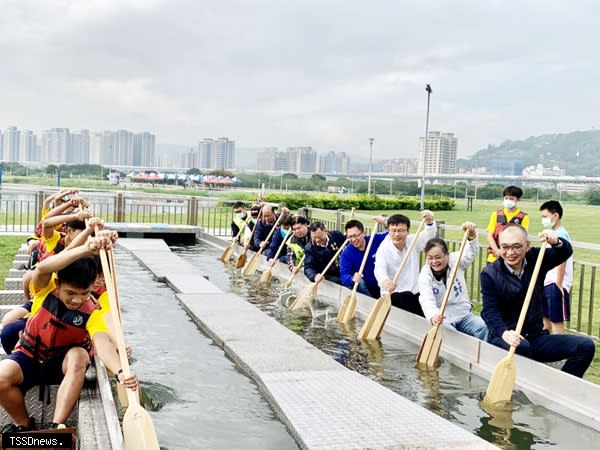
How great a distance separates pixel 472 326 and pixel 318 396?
2595 millimetres

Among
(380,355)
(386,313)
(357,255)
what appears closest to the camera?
(380,355)

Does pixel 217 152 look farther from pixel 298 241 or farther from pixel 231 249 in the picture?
pixel 298 241

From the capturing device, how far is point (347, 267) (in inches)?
400

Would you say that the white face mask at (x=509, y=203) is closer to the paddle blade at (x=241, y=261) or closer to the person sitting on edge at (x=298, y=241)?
the person sitting on edge at (x=298, y=241)

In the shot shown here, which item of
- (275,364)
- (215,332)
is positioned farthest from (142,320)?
(275,364)

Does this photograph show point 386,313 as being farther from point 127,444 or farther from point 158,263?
point 158,263

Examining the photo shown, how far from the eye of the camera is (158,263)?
13.7 meters

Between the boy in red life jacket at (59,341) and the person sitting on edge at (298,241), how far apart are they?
24.3 feet

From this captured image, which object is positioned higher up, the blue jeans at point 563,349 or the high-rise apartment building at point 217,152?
the high-rise apartment building at point 217,152

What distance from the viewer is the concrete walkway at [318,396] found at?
4648mm

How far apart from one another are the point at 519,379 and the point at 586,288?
7.78 m

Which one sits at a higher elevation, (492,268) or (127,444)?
(492,268)

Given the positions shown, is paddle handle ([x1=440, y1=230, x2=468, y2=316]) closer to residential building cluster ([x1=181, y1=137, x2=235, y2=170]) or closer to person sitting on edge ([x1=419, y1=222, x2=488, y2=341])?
person sitting on edge ([x1=419, y1=222, x2=488, y2=341])

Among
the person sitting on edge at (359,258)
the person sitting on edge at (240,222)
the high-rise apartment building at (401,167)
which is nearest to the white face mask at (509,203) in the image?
the person sitting on edge at (359,258)
